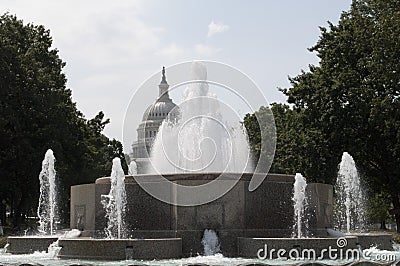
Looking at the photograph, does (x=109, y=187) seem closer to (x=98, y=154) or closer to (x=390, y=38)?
(x=390, y=38)

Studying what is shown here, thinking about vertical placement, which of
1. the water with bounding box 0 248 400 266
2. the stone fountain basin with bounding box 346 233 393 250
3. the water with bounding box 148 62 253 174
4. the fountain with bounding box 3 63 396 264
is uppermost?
the water with bounding box 148 62 253 174

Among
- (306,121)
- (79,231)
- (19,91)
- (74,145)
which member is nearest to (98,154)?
(74,145)

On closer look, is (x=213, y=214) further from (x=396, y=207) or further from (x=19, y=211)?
(x=19, y=211)

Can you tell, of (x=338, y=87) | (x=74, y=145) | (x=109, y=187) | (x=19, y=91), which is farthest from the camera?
(x=74, y=145)

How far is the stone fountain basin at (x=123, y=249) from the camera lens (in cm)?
1507

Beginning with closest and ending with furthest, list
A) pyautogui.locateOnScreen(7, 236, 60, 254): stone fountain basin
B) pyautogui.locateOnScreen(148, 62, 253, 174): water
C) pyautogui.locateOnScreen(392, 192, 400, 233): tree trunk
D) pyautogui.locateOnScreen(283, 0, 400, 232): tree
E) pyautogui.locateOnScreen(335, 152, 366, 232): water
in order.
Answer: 1. pyautogui.locateOnScreen(7, 236, 60, 254): stone fountain basin
2. pyautogui.locateOnScreen(148, 62, 253, 174): water
3. pyautogui.locateOnScreen(335, 152, 366, 232): water
4. pyautogui.locateOnScreen(283, 0, 400, 232): tree
5. pyautogui.locateOnScreen(392, 192, 400, 233): tree trunk

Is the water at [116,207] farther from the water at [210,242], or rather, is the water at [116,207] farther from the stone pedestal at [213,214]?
the water at [210,242]

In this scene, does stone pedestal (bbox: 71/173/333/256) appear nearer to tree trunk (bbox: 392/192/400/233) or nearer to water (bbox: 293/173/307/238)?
water (bbox: 293/173/307/238)

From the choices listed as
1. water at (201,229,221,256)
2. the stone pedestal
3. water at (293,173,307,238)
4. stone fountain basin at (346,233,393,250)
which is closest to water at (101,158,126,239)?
the stone pedestal

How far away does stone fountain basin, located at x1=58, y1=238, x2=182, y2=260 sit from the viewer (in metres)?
15.1

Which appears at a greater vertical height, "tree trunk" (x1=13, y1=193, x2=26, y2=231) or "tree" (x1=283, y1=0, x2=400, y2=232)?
"tree" (x1=283, y1=0, x2=400, y2=232)

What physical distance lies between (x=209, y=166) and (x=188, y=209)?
7.75 m

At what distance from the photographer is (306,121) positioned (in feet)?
124

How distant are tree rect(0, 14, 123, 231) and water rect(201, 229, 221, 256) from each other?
2191cm
